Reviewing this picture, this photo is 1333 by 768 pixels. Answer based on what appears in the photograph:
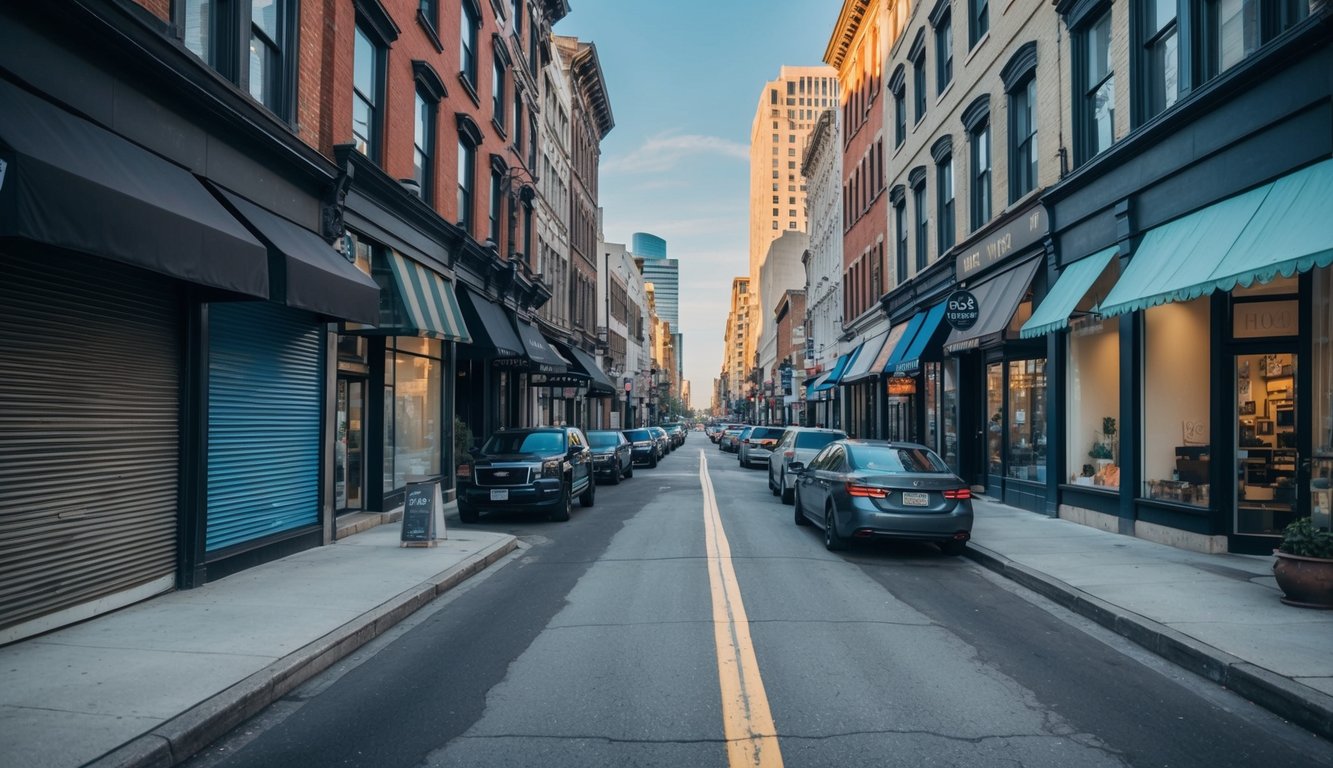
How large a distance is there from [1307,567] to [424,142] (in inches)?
657

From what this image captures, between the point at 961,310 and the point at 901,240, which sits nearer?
the point at 961,310

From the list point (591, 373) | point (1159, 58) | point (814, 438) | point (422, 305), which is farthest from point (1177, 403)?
point (591, 373)

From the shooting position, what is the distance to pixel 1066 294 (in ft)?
44.9

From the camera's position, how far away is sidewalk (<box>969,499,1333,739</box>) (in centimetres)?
560

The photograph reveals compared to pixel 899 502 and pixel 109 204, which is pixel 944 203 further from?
pixel 109 204

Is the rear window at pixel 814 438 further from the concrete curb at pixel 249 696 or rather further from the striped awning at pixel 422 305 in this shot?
the concrete curb at pixel 249 696

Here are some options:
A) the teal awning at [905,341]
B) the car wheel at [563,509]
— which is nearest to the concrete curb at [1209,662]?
the car wheel at [563,509]

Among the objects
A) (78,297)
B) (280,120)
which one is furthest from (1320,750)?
(280,120)

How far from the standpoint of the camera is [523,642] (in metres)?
6.95

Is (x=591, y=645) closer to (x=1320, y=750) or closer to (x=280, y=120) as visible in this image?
(x=1320, y=750)

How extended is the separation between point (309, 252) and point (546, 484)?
20.6 ft

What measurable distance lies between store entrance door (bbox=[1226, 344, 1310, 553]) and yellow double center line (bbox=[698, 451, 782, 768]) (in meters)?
6.60

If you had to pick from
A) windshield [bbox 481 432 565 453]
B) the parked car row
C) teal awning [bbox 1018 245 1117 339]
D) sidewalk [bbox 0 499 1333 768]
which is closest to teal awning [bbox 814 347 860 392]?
the parked car row

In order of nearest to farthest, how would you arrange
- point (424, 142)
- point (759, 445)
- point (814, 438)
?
point (424, 142) < point (814, 438) < point (759, 445)
